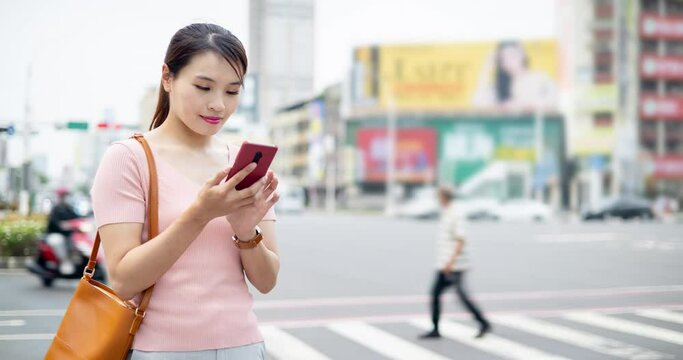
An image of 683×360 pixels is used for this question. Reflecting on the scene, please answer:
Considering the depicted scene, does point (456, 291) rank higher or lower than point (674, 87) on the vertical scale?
lower

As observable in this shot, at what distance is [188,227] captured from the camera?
192 cm

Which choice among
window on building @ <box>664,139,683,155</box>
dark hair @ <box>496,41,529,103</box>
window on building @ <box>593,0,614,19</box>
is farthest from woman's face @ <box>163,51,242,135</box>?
dark hair @ <box>496,41,529,103</box>

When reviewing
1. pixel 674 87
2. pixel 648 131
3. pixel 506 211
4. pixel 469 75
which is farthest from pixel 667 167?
pixel 506 211

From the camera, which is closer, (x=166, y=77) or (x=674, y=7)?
(x=166, y=77)

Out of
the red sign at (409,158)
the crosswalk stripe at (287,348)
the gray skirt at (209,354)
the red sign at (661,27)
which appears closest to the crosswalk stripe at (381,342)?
the crosswalk stripe at (287,348)

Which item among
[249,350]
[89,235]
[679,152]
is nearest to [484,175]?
[679,152]

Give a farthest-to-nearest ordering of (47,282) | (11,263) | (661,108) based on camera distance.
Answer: (661,108) < (11,263) < (47,282)

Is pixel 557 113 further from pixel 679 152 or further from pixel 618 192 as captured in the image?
pixel 618 192

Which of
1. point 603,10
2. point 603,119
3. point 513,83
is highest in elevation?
point 603,10

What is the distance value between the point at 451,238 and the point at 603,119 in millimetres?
61633

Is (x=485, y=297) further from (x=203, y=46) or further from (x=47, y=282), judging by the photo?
(x=203, y=46)

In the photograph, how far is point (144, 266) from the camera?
195 centimetres

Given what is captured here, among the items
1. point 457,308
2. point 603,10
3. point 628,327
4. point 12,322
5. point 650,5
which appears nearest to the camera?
point 628,327

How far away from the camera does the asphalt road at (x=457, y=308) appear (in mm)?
7801
